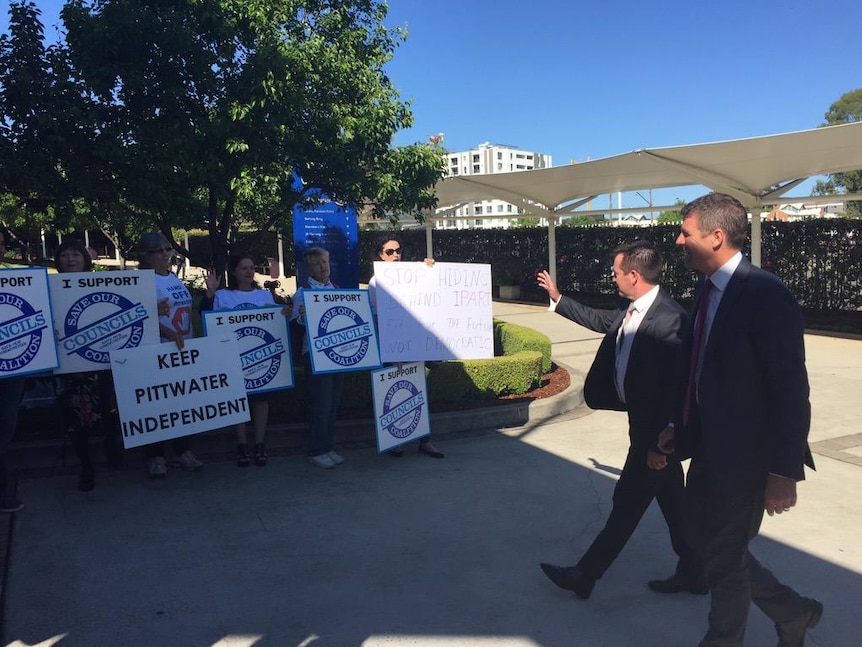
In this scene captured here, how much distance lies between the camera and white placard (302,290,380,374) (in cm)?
528

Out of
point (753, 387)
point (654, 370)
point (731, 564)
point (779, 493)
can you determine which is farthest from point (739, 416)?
point (654, 370)

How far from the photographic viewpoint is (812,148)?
31.1 ft

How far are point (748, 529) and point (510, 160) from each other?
180069 millimetres

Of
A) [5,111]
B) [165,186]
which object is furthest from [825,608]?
[5,111]

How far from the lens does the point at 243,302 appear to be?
5469mm

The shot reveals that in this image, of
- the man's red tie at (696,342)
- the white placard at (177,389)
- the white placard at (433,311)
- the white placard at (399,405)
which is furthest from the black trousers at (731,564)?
the white placard at (177,389)

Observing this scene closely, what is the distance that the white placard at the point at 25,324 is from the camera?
4.48 m

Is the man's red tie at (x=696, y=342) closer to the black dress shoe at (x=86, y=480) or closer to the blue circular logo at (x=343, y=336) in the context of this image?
the blue circular logo at (x=343, y=336)

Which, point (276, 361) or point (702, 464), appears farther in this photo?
point (276, 361)

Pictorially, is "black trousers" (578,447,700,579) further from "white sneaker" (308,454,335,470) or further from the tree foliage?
the tree foliage

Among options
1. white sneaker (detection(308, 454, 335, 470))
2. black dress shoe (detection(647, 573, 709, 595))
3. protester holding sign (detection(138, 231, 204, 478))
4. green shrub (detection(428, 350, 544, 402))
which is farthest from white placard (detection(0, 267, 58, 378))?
black dress shoe (detection(647, 573, 709, 595))

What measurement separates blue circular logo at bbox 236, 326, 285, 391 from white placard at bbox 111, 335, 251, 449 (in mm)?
168

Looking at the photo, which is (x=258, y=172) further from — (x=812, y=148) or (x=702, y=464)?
(x=812, y=148)

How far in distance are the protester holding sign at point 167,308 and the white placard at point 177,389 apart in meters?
0.25
